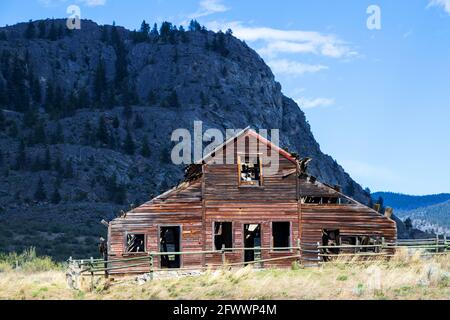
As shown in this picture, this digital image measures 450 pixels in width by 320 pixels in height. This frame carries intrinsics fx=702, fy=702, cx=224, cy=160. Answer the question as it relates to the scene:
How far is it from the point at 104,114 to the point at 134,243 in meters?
87.6

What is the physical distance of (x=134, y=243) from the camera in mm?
37031

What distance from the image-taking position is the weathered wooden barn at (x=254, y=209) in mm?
33781

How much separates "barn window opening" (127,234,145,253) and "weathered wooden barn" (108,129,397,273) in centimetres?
6

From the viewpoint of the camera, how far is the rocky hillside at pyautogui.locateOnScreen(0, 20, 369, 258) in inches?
3484

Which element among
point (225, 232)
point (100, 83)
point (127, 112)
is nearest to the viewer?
point (225, 232)

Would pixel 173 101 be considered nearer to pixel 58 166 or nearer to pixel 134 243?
pixel 58 166

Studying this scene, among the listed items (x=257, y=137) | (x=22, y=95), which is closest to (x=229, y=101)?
(x=22, y=95)

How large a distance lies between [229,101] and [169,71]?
16666mm

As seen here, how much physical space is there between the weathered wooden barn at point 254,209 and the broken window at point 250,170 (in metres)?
0.05

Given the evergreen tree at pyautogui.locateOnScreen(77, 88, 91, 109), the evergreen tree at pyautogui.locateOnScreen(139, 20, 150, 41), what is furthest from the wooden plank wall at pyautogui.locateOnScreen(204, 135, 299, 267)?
the evergreen tree at pyautogui.locateOnScreen(139, 20, 150, 41)

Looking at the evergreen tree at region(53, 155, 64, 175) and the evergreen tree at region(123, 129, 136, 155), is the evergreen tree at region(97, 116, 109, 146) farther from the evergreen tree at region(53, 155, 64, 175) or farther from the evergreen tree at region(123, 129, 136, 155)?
the evergreen tree at region(53, 155, 64, 175)

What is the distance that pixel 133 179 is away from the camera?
104 m

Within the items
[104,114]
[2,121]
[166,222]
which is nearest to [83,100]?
[104,114]
